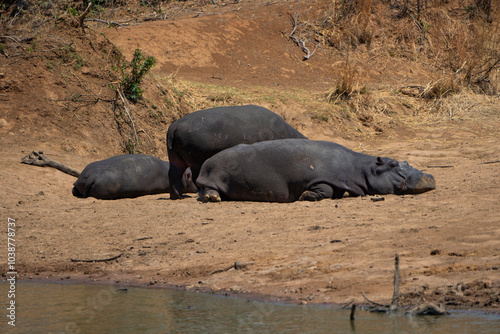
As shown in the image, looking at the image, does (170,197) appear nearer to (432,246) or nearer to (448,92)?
(432,246)

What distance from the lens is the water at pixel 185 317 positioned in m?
3.93

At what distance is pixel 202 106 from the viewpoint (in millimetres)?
13680

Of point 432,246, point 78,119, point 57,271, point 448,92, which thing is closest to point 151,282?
point 57,271

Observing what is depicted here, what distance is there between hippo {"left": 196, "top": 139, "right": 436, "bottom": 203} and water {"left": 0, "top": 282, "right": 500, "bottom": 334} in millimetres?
3248

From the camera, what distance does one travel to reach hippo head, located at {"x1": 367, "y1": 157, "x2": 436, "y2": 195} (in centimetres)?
801

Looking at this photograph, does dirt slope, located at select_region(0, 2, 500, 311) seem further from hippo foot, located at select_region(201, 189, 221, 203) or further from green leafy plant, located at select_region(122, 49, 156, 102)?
green leafy plant, located at select_region(122, 49, 156, 102)

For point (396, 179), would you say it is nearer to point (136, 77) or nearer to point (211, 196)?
point (211, 196)

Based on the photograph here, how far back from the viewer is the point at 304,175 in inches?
320

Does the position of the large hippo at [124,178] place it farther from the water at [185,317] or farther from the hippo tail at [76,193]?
the water at [185,317]

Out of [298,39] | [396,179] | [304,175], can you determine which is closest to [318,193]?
[304,175]

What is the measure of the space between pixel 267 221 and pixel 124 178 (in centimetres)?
359

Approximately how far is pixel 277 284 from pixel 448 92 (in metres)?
10.9

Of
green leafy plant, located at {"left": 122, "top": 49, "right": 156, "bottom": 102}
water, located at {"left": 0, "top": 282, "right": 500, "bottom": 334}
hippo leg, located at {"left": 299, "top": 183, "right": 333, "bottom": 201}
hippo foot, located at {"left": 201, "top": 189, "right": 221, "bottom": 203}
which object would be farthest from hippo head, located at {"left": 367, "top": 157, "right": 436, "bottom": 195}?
green leafy plant, located at {"left": 122, "top": 49, "right": 156, "bottom": 102}

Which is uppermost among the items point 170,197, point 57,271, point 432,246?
point 432,246
